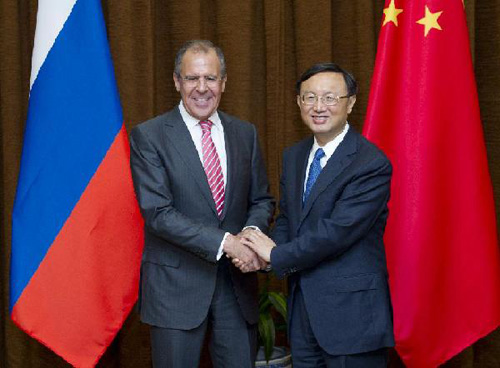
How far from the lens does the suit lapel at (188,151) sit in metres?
1.95

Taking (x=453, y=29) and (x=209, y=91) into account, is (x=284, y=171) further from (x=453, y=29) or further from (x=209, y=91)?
(x=453, y=29)

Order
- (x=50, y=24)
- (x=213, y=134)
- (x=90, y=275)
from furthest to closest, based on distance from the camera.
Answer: (x=50, y=24), (x=90, y=275), (x=213, y=134)

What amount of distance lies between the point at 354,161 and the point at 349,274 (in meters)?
0.35

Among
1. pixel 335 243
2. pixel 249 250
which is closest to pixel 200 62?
pixel 249 250

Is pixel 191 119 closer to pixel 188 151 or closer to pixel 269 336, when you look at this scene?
pixel 188 151

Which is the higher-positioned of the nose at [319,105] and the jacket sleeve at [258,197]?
the nose at [319,105]

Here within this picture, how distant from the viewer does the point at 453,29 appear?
2.32 metres

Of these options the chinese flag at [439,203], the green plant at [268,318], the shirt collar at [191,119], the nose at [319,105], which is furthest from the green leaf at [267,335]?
the nose at [319,105]

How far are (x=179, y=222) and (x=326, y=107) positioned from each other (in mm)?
591

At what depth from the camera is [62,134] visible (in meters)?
2.35

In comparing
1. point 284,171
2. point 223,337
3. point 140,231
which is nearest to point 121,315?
point 140,231

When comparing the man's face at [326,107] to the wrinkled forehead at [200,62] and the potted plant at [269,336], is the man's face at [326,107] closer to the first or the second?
the wrinkled forehead at [200,62]

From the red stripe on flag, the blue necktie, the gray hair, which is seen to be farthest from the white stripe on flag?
the blue necktie

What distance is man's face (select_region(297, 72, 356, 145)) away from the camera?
1.87 metres
